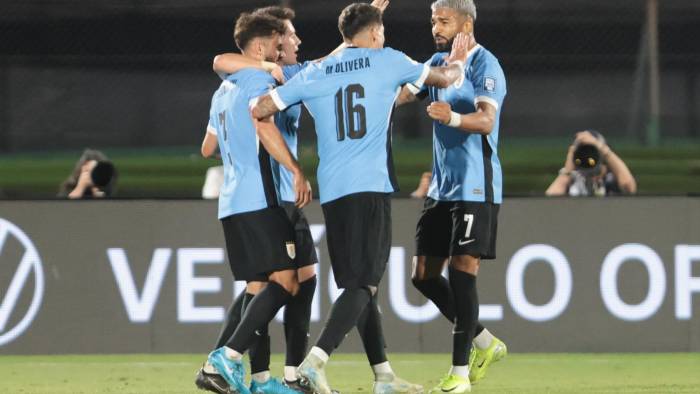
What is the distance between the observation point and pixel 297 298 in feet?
22.4

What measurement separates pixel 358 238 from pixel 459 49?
1150mm

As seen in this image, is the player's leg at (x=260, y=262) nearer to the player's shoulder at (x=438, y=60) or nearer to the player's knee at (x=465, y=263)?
the player's knee at (x=465, y=263)

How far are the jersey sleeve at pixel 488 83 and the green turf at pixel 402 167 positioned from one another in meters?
6.44

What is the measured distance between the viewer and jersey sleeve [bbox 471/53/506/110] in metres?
7.14

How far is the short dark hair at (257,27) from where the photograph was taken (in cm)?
674

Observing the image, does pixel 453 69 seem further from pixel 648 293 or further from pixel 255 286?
pixel 648 293

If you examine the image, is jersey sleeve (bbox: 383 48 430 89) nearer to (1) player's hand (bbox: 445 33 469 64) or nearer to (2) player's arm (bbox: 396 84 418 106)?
(1) player's hand (bbox: 445 33 469 64)

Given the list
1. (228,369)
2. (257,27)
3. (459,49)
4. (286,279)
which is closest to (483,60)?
(459,49)

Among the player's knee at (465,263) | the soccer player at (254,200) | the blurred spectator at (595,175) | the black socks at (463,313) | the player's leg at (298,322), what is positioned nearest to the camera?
the soccer player at (254,200)

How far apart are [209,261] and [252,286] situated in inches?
106

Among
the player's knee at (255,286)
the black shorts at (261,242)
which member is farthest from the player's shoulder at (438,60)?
the player's knee at (255,286)

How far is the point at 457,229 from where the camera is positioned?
727 cm

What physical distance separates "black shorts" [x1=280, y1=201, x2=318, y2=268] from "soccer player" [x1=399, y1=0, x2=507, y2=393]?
2.74 ft

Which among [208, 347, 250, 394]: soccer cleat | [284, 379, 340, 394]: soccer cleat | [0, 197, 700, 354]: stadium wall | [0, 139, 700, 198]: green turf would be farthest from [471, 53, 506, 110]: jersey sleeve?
[0, 139, 700, 198]: green turf
